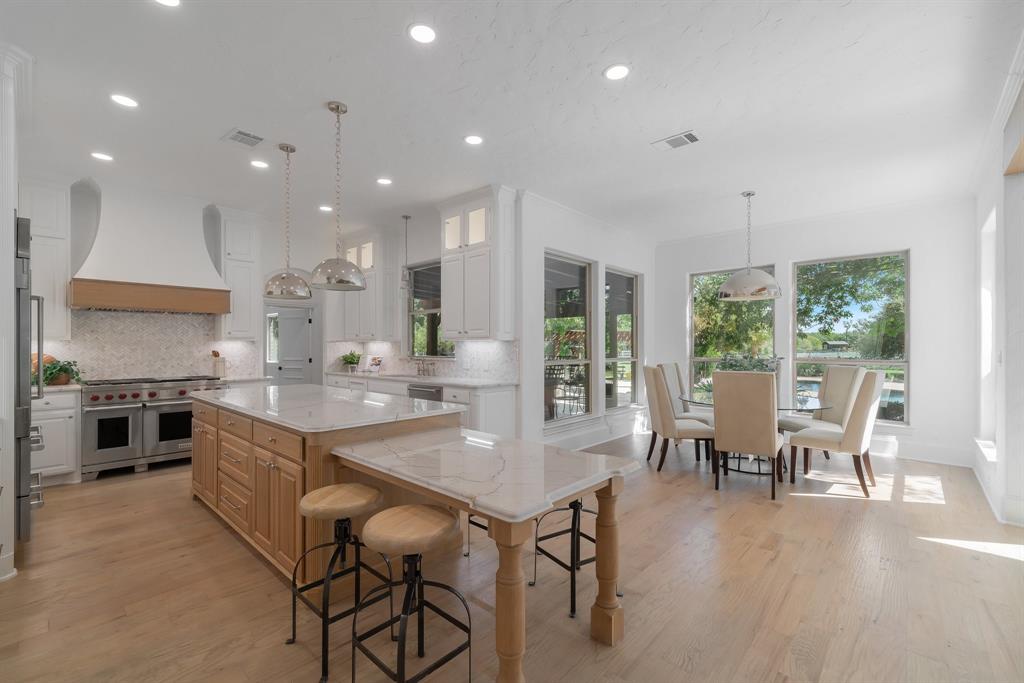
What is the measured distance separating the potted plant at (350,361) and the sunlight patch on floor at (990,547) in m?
6.47

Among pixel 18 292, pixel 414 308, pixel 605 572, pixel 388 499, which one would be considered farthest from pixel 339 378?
pixel 605 572

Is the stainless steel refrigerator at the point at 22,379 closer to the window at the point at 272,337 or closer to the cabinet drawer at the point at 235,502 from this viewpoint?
the cabinet drawer at the point at 235,502

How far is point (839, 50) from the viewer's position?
8.63 ft

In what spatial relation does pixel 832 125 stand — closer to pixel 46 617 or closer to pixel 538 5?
pixel 538 5

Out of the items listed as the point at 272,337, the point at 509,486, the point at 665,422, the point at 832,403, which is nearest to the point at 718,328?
the point at 832,403

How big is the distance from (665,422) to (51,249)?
6.35 meters

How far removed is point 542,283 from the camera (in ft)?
17.7

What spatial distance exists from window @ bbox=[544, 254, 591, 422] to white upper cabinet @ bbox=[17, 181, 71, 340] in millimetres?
4923

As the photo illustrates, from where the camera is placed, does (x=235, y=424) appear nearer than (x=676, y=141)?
Yes

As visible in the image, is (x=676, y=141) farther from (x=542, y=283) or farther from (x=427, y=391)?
(x=427, y=391)

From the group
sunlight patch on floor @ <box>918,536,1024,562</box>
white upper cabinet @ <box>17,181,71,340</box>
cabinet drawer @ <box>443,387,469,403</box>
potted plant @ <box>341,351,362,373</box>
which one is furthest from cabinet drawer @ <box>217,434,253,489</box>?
sunlight patch on floor @ <box>918,536,1024,562</box>

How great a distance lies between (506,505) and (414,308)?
5439mm

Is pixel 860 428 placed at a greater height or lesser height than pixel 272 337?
lesser

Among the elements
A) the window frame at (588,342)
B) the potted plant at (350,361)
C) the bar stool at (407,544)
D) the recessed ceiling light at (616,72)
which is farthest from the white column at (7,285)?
the window frame at (588,342)
